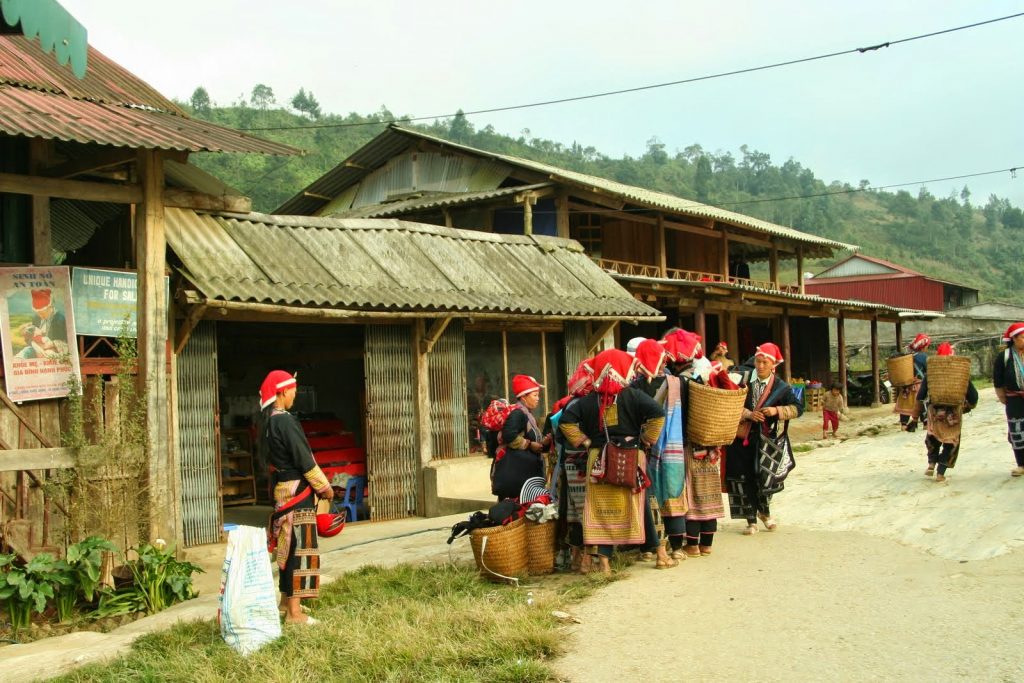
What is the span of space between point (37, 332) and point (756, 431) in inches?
241

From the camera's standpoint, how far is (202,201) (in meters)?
9.96

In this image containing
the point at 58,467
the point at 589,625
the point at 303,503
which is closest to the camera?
the point at 589,625

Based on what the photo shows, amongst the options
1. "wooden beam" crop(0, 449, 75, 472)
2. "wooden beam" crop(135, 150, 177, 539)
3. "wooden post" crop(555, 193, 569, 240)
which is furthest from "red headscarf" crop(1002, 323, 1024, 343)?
"wooden post" crop(555, 193, 569, 240)

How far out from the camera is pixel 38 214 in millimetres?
8305

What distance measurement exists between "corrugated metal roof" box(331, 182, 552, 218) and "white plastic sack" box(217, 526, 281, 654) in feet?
45.7

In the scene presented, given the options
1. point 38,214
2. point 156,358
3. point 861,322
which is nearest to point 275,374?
point 156,358

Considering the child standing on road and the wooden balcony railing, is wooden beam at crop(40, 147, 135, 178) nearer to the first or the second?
the wooden balcony railing

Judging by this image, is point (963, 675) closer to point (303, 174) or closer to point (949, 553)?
point (949, 553)

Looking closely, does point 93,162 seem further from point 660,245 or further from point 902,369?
point 660,245

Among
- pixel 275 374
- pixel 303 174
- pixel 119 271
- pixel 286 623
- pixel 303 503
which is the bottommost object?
pixel 286 623

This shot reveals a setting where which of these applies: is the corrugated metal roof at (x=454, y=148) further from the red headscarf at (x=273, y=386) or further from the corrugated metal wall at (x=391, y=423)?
the red headscarf at (x=273, y=386)

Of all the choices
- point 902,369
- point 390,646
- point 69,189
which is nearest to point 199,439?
point 69,189

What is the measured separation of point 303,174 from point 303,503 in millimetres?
36185

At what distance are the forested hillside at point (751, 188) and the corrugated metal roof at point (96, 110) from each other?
92.4 feet
